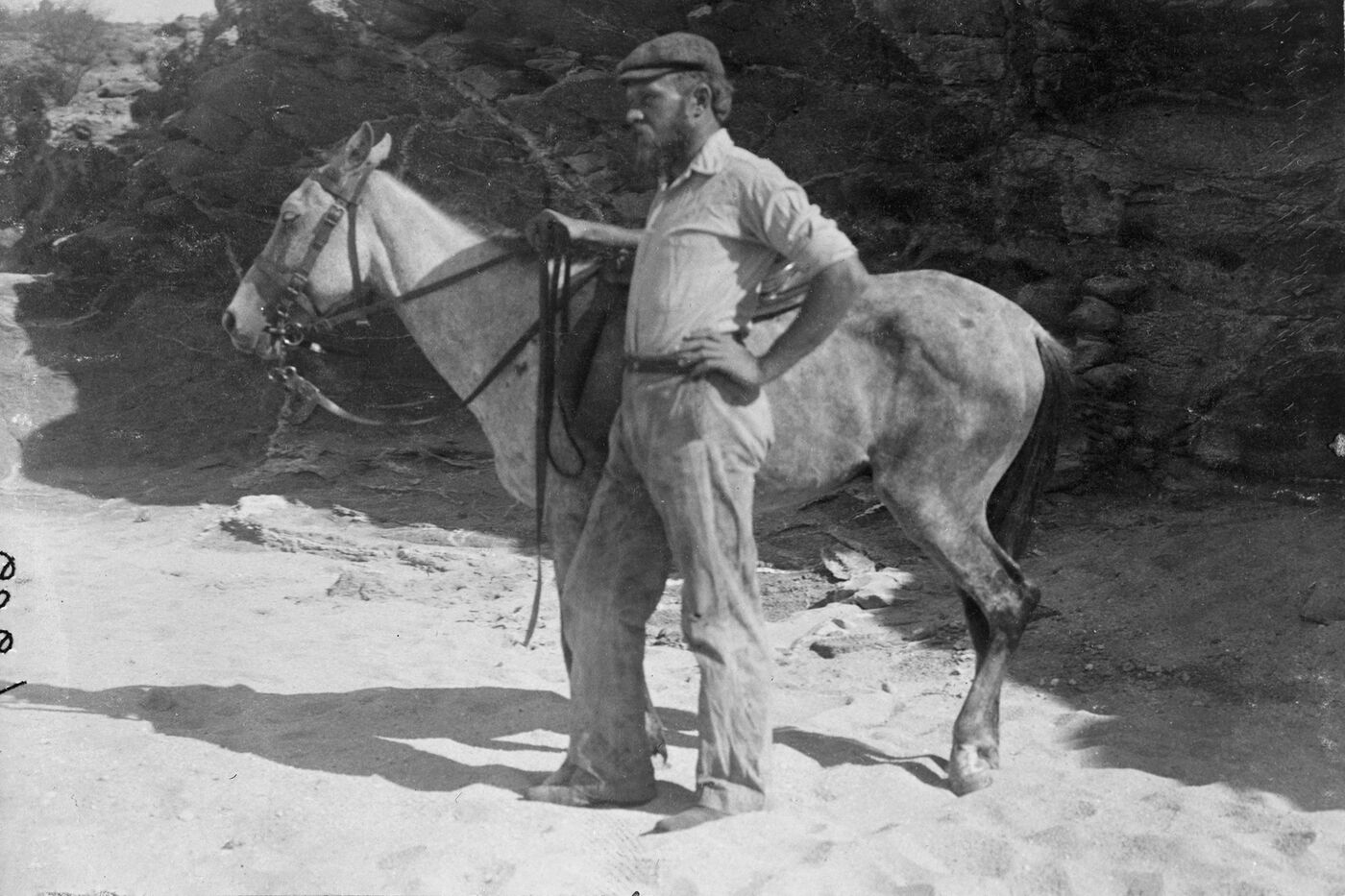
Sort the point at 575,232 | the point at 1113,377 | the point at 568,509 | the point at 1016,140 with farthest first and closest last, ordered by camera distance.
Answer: the point at 1016,140
the point at 1113,377
the point at 568,509
the point at 575,232

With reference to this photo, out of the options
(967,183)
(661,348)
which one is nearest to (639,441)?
(661,348)

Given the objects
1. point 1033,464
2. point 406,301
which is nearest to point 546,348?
point 406,301

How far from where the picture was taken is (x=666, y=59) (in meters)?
3.68

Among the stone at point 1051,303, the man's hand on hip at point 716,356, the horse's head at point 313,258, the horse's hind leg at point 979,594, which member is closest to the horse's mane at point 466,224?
the horse's head at point 313,258

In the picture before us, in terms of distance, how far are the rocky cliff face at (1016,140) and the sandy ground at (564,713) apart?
727mm

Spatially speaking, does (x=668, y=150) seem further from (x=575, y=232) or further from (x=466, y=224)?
(x=466, y=224)

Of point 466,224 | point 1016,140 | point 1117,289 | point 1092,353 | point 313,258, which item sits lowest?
point 1092,353

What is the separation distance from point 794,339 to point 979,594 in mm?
1292

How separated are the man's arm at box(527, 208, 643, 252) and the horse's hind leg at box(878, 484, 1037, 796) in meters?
1.23

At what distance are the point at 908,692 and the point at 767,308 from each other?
7.25ft

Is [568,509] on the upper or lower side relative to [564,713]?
upper

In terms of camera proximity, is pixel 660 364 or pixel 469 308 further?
pixel 469 308

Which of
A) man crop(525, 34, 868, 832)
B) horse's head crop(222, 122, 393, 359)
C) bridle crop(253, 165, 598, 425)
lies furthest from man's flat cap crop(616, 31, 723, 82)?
horse's head crop(222, 122, 393, 359)

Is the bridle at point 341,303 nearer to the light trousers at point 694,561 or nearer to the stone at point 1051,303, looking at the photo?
the light trousers at point 694,561
